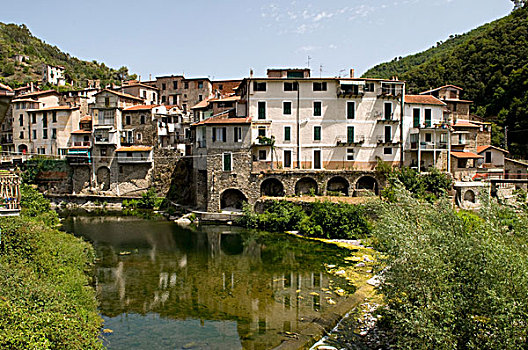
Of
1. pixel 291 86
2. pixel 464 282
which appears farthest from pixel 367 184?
pixel 464 282

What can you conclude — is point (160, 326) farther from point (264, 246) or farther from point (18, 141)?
point (18, 141)

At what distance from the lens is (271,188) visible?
38094 mm

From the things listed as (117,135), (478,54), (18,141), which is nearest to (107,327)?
(117,135)

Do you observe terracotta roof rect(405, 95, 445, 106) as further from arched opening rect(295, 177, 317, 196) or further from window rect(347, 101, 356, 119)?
arched opening rect(295, 177, 317, 196)

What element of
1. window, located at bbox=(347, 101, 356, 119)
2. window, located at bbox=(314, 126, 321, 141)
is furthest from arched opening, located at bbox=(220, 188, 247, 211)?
window, located at bbox=(347, 101, 356, 119)

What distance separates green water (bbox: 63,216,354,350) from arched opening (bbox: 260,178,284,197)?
623cm

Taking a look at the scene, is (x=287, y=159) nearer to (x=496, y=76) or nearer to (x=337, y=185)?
(x=337, y=185)

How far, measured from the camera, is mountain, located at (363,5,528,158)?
168 ft

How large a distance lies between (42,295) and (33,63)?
110492 millimetres

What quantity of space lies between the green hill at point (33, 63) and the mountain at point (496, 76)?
77.9 metres

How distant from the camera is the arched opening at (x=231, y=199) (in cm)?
3847

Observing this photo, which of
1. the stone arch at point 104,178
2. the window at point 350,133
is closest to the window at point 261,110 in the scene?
the window at point 350,133

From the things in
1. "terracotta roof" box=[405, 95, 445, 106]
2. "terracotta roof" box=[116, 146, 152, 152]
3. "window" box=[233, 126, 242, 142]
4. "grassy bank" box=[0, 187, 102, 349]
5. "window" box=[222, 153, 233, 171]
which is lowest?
"grassy bank" box=[0, 187, 102, 349]

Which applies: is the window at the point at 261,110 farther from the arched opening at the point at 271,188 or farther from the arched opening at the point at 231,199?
the arched opening at the point at 231,199
